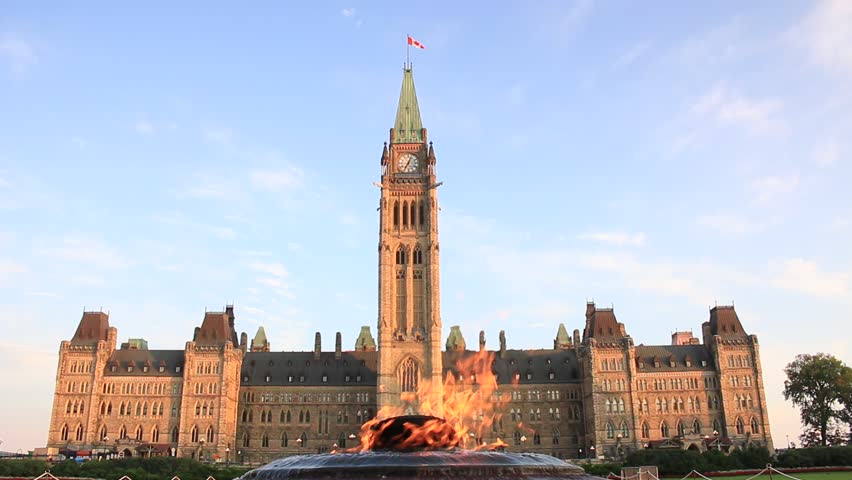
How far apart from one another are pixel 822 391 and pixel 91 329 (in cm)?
10524

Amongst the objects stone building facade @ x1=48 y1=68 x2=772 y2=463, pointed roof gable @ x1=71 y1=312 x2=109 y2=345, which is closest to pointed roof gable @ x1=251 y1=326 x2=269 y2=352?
stone building facade @ x1=48 y1=68 x2=772 y2=463

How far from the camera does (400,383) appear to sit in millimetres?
113125

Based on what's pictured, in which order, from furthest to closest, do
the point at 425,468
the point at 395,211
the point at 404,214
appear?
the point at 395,211 < the point at 404,214 < the point at 425,468

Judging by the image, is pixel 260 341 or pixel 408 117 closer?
pixel 408 117

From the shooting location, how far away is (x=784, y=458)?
2670 inches

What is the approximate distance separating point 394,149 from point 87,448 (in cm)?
6458

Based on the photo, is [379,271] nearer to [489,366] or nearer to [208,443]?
[489,366]

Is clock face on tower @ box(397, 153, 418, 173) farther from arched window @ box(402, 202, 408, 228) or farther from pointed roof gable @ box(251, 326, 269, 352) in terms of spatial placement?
pointed roof gable @ box(251, 326, 269, 352)

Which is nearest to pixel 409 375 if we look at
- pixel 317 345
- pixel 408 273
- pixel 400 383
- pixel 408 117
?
pixel 400 383

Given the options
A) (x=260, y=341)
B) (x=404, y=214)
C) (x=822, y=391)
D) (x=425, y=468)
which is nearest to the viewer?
(x=425, y=468)

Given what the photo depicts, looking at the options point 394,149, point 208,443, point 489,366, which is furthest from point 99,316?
point 489,366

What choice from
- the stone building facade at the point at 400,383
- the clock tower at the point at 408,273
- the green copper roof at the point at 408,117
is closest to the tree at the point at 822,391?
the stone building facade at the point at 400,383

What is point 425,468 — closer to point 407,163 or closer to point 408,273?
point 408,273

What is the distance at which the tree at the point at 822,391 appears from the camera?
102m
